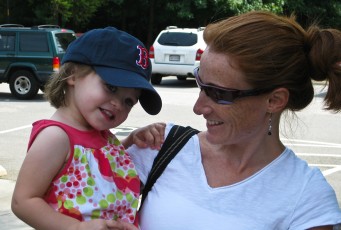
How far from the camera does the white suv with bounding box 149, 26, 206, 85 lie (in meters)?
16.9

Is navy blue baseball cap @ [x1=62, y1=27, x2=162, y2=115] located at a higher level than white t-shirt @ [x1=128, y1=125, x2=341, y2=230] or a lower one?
higher

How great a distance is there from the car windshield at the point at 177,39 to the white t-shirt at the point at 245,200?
15.1m

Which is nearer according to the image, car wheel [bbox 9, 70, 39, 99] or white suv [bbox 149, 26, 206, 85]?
car wheel [bbox 9, 70, 39, 99]

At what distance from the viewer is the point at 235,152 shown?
7.29ft

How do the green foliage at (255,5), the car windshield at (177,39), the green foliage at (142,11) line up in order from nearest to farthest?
the car windshield at (177,39) → the green foliage at (255,5) → the green foliage at (142,11)

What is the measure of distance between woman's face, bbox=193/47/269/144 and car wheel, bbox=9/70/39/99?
12479 mm

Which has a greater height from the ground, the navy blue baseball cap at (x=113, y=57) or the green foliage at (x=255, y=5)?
the navy blue baseball cap at (x=113, y=57)

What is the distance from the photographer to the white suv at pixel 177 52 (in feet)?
55.6

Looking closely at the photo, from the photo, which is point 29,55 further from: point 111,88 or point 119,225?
point 119,225

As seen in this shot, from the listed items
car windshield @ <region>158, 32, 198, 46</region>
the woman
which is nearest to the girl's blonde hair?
the woman

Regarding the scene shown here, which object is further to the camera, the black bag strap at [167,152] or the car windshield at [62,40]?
the car windshield at [62,40]

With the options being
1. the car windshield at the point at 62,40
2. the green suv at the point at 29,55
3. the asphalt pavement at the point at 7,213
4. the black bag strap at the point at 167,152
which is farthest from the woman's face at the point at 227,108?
the car windshield at the point at 62,40

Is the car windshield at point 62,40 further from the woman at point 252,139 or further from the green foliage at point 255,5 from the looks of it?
the green foliage at point 255,5

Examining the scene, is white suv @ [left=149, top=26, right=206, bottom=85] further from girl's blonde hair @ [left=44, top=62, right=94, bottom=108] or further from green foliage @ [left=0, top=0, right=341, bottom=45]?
girl's blonde hair @ [left=44, top=62, right=94, bottom=108]
